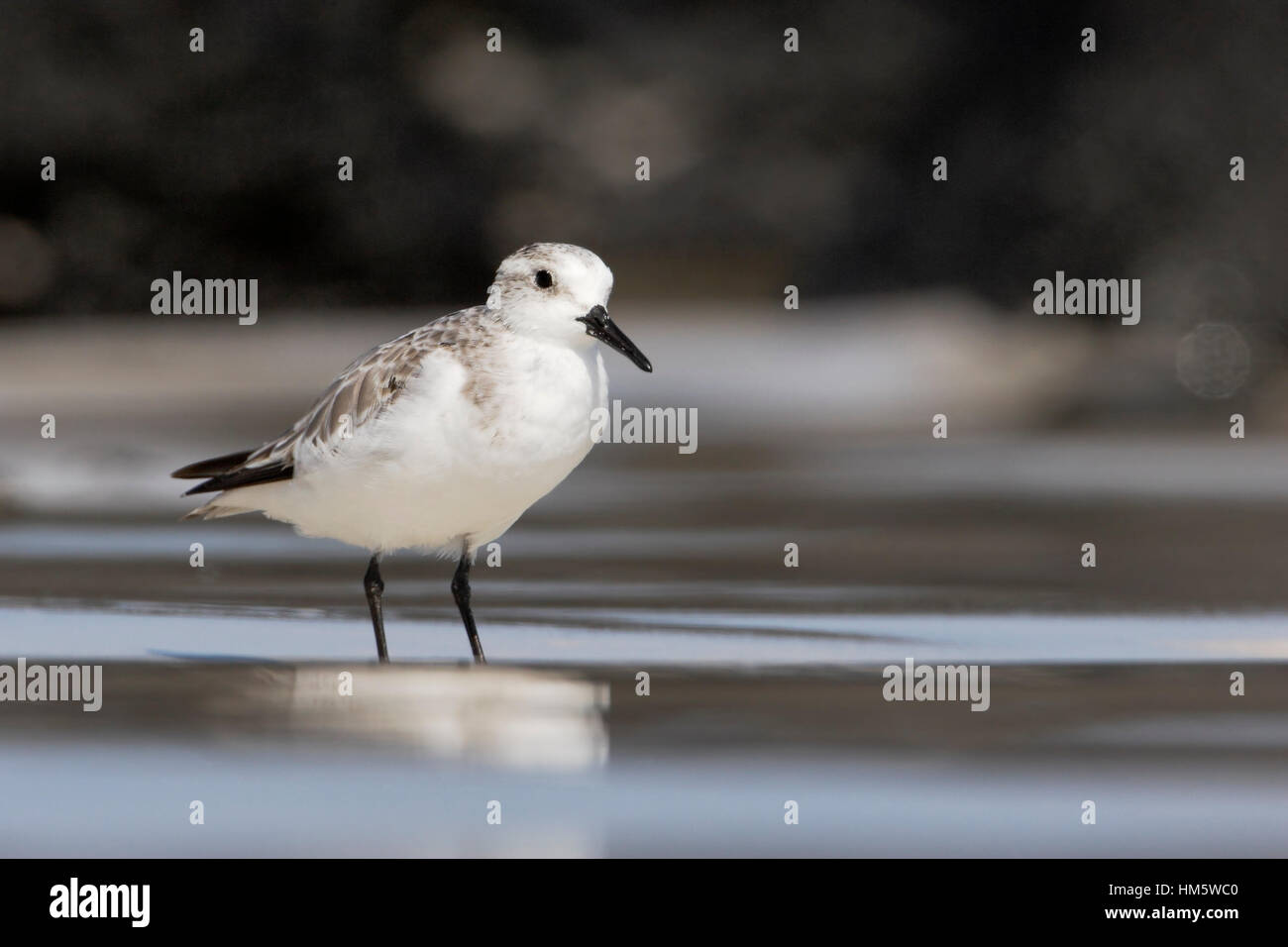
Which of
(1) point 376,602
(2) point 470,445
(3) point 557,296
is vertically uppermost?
(3) point 557,296

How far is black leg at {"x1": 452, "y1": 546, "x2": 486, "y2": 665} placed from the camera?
7805mm

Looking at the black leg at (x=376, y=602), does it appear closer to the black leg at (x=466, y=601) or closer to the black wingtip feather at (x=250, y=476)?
the black leg at (x=466, y=601)

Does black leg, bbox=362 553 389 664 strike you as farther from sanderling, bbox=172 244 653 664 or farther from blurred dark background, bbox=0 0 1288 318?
blurred dark background, bbox=0 0 1288 318

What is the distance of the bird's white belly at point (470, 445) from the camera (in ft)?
24.8

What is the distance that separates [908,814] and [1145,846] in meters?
0.55

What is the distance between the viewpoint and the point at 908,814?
5.70m

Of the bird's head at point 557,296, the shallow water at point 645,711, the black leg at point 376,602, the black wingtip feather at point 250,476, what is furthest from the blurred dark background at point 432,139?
the bird's head at point 557,296

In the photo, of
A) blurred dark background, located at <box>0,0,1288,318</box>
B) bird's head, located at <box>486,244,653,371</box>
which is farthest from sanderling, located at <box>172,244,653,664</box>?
blurred dark background, located at <box>0,0,1288,318</box>

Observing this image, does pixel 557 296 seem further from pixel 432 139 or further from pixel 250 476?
pixel 432 139

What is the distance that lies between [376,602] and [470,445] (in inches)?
29.3

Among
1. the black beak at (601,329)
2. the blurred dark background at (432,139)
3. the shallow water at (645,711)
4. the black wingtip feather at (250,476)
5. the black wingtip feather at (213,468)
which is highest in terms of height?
the blurred dark background at (432,139)

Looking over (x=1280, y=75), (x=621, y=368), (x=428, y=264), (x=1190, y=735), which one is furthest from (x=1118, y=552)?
(x=428, y=264)

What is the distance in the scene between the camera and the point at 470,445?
7.57 meters

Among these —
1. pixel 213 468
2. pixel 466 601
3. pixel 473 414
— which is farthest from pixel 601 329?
pixel 213 468
